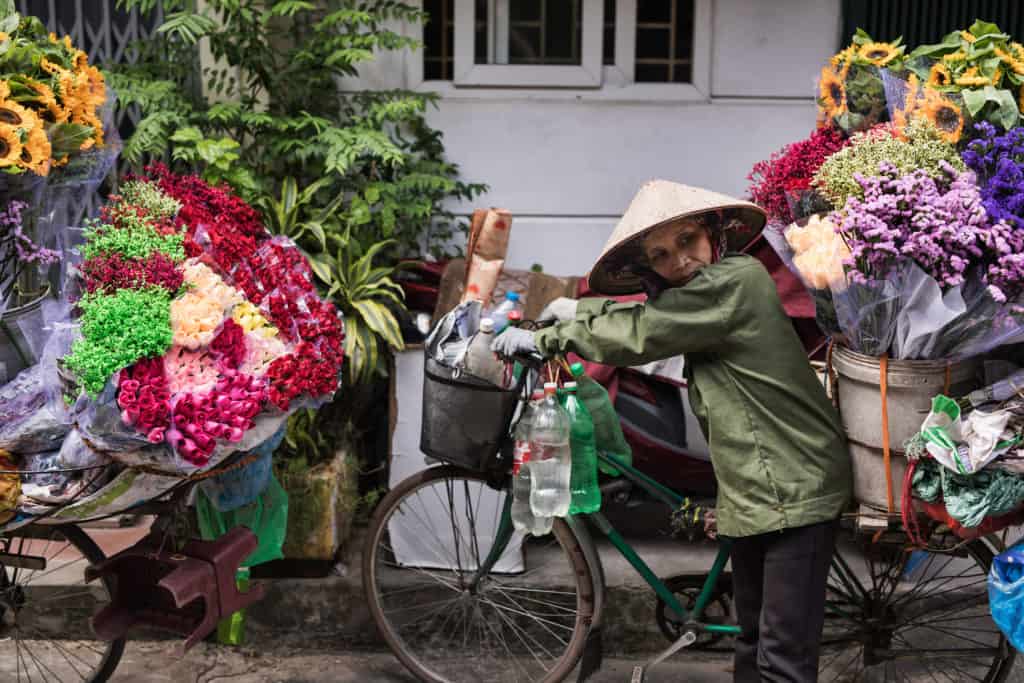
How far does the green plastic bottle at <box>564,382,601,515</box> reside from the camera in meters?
3.90

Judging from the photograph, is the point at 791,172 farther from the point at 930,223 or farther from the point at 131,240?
the point at 131,240

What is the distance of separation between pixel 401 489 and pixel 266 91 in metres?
2.29

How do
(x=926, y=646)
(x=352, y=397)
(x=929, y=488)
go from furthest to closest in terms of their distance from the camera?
1. (x=352, y=397)
2. (x=926, y=646)
3. (x=929, y=488)

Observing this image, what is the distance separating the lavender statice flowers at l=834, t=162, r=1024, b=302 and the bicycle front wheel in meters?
1.88

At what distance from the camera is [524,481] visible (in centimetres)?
399

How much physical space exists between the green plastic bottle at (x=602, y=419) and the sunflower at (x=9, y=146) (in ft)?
6.46

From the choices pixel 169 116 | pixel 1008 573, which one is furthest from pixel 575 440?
pixel 169 116

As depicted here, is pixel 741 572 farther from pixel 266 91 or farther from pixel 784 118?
pixel 266 91

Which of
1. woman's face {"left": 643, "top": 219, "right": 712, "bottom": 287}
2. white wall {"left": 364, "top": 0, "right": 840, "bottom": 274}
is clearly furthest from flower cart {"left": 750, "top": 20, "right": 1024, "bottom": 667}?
white wall {"left": 364, "top": 0, "right": 840, "bottom": 274}

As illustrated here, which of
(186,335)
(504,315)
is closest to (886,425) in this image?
(504,315)

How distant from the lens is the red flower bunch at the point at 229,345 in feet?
11.4

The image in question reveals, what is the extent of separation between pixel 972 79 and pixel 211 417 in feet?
8.49

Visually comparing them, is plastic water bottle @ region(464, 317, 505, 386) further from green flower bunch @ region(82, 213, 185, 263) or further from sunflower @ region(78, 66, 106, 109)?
sunflower @ region(78, 66, 106, 109)

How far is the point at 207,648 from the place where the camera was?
194 inches
